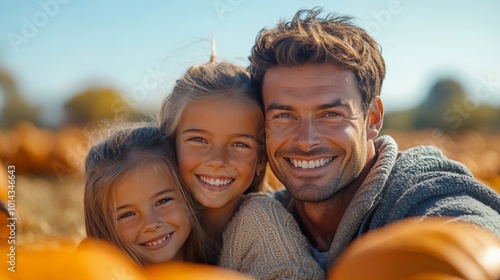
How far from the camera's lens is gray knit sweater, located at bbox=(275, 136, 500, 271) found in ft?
8.03

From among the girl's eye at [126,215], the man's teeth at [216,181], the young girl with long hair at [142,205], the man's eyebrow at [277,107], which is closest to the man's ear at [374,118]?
the man's eyebrow at [277,107]

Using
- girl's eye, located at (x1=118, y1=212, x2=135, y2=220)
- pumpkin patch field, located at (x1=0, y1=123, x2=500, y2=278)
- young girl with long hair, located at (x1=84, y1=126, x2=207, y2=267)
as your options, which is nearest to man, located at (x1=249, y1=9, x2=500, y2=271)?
young girl with long hair, located at (x1=84, y1=126, x2=207, y2=267)

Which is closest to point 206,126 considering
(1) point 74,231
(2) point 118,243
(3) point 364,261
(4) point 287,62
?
(4) point 287,62

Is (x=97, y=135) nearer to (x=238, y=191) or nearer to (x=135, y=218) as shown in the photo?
(x=135, y=218)

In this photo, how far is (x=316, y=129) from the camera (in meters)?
3.02

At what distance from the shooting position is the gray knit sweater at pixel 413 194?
8.03ft

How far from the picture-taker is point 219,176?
3.11 metres

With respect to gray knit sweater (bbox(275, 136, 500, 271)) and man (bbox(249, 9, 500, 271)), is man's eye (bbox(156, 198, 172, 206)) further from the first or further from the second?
gray knit sweater (bbox(275, 136, 500, 271))

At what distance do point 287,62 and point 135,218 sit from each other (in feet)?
3.77

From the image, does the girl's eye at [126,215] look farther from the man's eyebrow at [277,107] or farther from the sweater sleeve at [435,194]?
the sweater sleeve at [435,194]

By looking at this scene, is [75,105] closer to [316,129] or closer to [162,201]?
[162,201]

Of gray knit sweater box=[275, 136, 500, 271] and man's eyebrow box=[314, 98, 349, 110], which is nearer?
gray knit sweater box=[275, 136, 500, 271]

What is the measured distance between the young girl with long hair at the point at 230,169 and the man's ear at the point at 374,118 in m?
0.60

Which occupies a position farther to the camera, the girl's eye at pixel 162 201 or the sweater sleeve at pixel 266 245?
the girl's eye at pixel 162 201
